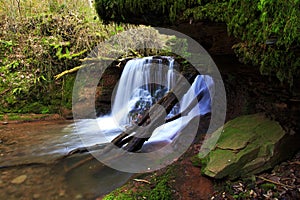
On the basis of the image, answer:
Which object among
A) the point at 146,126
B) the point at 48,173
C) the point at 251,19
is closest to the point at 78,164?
the point at 48,173

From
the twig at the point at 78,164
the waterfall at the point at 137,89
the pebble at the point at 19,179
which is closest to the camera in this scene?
the pebble at the point at 19,179

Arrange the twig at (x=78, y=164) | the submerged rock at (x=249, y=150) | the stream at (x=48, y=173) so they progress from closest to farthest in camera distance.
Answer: the submerged rock at (x=249, y=150) < the stream at (x=48, y=173) < the twig at (x=78, y=164)

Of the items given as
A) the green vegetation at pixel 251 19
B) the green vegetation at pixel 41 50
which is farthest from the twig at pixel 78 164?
the green vegetation at pixel 41 50

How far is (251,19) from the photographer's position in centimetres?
166

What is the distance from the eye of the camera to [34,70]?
353 inches

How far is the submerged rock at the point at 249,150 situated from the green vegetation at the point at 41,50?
6.86 metres

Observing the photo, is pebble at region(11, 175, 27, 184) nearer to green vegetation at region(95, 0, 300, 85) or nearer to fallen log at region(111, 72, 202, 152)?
fallen log at region(111, 72, 202, 152)

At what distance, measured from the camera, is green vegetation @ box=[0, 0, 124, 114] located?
341 inches

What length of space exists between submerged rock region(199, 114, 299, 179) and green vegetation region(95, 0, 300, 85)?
3.51 feet

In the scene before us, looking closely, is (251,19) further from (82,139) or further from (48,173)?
(82,139)

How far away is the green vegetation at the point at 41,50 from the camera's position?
8672 mm

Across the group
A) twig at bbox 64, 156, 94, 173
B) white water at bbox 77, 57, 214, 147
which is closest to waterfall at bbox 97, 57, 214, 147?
white water at bbox 77, 57, 214, 147

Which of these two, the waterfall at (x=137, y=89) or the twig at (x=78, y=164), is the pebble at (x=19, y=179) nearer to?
the twig at (x=78, y=164)

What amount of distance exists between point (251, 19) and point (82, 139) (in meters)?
5.40
